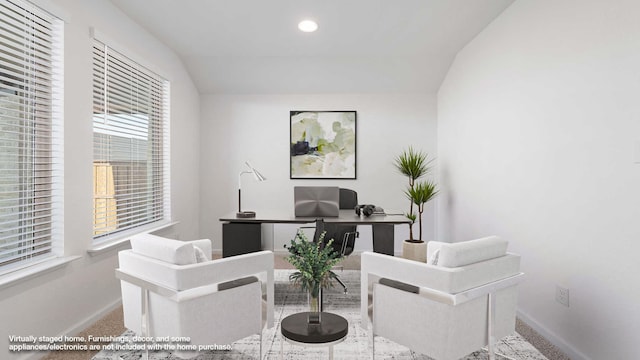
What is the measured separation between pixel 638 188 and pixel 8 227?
3653mm

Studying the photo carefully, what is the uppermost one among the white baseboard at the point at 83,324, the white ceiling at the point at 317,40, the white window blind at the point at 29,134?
the white ceiling at the point at 317,40

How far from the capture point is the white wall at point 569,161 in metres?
2.11

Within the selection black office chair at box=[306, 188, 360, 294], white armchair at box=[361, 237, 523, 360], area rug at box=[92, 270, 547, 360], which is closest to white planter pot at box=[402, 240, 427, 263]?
black office chair at box=[306, 188, 360, 294]

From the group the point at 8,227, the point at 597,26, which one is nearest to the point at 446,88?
the point at 597,26

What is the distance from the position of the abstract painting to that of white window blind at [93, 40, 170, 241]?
1.85 meters

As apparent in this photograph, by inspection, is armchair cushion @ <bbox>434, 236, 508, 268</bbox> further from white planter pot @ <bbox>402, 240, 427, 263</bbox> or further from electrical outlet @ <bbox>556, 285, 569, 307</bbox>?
white planter pot @ <bbox>402, 240, 427, 263</bbox>

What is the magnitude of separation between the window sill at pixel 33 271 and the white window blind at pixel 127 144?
0.55 m

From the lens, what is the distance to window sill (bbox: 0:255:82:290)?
7.18 ft

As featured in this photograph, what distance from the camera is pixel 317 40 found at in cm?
432

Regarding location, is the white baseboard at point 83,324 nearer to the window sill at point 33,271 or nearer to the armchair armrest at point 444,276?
the window sill at point 33,271

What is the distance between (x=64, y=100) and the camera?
271 cm

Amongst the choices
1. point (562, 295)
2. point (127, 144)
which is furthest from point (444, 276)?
point (127, 144)

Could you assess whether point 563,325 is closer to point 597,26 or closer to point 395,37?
point 597,26

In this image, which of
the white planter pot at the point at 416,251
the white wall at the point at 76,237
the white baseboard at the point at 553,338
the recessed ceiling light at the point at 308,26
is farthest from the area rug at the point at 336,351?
the recessed ceiling light at the point at 308,26
